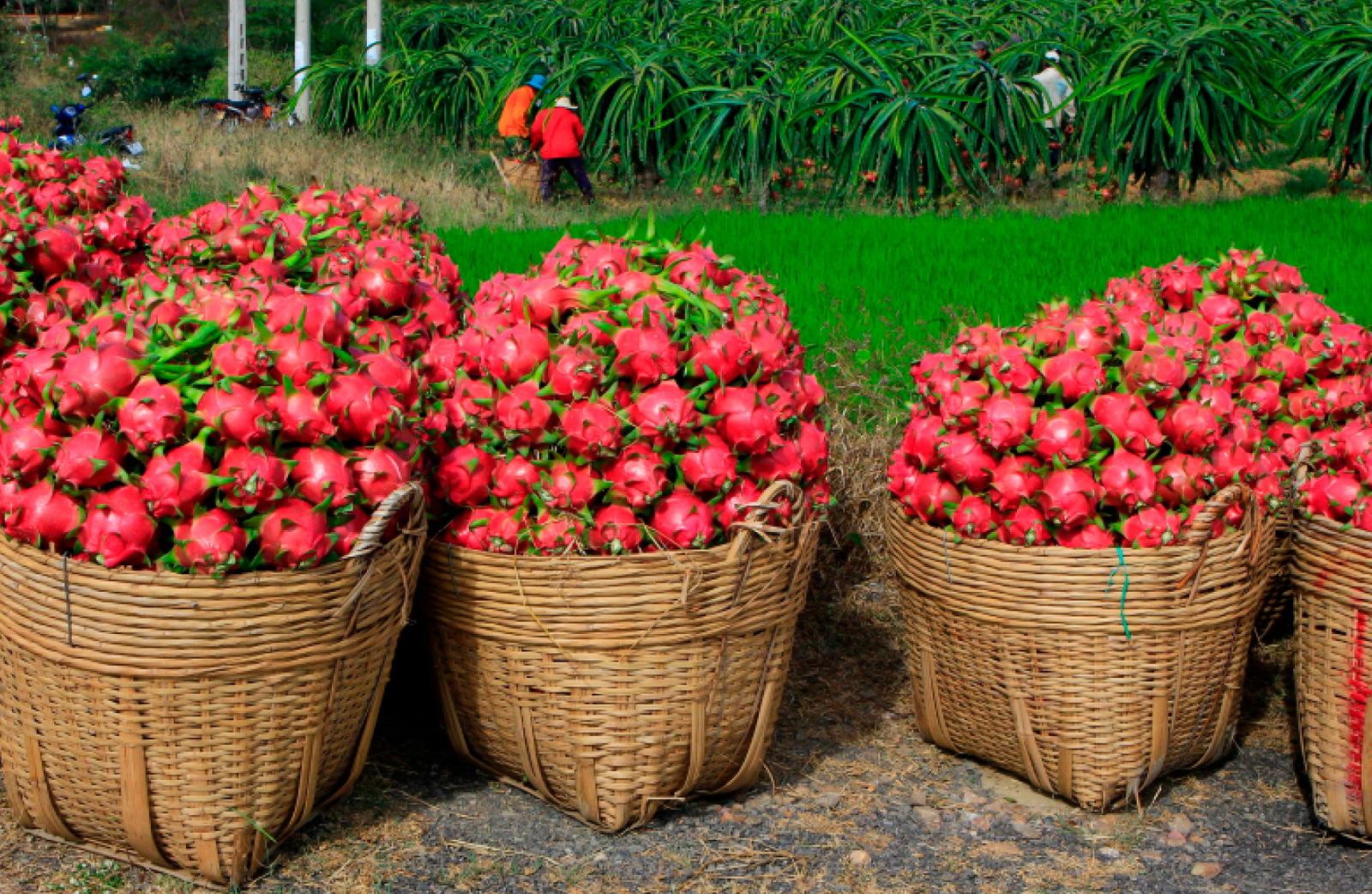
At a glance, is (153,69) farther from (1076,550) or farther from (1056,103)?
(1076,550)

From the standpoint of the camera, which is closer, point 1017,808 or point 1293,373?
point 1017,808

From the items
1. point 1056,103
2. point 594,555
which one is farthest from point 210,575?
point 1056,103

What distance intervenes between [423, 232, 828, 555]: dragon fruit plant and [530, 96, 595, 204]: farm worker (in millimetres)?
8406

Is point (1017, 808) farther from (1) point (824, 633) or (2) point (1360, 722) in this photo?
(1) point (824, 633)

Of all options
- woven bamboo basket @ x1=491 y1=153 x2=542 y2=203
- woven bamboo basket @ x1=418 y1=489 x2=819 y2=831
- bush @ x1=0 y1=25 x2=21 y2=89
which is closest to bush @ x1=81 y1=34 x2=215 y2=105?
bush @ x1=0 y1=25 x2=21 y2=89

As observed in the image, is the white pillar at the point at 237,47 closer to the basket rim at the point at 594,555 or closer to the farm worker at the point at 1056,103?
the farm worker at the point at 1056,103

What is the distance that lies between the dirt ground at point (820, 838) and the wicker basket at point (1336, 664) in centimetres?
12

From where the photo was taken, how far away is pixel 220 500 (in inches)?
97.7

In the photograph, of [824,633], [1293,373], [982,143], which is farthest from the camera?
[982,143]

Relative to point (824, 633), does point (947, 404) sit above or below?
above

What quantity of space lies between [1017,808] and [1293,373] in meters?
1.16

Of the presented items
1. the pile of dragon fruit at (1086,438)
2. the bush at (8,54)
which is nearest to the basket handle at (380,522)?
the pile of dragon fruit at (1086,438)

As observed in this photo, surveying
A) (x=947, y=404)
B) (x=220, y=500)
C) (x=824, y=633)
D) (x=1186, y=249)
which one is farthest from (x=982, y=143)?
(x=220, y=500)

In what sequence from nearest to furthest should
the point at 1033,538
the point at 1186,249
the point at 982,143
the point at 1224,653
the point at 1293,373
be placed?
the point at 1033,538
the point at 1224,653
the point at 1293,373
the point at 1186,249
the point at 982,143
